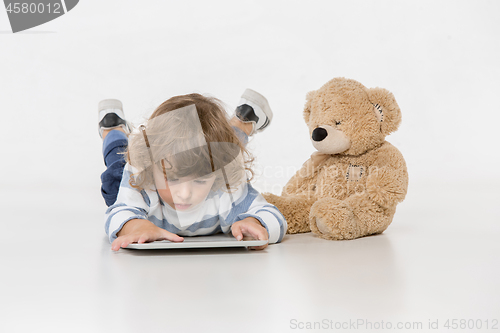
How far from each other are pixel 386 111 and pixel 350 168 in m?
0.16

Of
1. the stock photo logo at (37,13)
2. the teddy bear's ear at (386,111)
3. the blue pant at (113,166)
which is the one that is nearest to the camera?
the teddy bear's ear at (386,111)

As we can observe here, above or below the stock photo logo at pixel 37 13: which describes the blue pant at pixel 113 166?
below

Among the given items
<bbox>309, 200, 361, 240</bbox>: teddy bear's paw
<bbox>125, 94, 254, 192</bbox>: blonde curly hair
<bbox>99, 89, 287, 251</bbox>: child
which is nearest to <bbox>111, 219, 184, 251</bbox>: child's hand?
<bbox>99, 89, 287, 251</bbox>: child

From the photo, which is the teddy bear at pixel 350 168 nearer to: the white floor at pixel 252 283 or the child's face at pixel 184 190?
the white floor at pixel 252 283

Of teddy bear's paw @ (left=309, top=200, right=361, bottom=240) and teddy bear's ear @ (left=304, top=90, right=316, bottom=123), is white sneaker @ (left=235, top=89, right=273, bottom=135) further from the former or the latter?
teddy bear's paw @ (left=309, top=200, right=361, bottom=240)

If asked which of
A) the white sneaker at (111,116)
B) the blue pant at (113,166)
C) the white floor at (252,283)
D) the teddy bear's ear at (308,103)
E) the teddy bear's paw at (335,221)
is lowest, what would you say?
the white floor at (252,283)

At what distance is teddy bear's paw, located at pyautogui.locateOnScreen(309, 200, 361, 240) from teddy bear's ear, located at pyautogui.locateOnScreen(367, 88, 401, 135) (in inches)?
9.2

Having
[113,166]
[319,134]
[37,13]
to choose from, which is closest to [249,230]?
[319,134]

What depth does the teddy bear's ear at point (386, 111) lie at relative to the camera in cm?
110

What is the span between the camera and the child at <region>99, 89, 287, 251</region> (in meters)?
0.94

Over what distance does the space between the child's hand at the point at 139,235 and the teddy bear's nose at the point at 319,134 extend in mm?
426

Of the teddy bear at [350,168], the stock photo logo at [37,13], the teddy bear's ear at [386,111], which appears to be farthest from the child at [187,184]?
the stock photo logo at [37,13]

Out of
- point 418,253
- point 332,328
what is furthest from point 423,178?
point 332,328

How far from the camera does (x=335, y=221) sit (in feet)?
3.35
